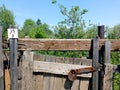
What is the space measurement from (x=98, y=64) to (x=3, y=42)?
1560mm

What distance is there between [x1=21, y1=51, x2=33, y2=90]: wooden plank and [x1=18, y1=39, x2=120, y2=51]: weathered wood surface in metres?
0.13

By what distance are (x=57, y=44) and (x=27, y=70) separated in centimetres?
63

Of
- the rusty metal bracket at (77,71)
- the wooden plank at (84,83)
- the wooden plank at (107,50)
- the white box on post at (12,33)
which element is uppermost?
the white box on post at (12,33)

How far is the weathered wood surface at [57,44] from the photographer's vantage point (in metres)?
4.96

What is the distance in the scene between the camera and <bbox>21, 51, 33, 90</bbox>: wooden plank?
16.2 feet

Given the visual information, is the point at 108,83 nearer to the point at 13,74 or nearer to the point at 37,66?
the point at 37,66

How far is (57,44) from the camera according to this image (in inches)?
198

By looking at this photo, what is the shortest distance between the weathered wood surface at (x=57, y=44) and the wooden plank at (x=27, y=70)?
127 millimetres

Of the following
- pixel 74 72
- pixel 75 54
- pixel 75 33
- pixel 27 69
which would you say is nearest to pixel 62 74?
pixel 74 72

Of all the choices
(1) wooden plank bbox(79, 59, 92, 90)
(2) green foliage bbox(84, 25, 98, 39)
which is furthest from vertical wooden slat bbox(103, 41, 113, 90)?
(2) green foliage bbox(84, 25, 98, 39)

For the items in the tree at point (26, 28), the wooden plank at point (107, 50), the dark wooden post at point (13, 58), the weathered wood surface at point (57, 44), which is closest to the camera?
the dark wooden post at point (13, 58)

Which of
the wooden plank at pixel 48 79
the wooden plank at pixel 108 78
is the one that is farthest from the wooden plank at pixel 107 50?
the wooden plank at pixel 48 79

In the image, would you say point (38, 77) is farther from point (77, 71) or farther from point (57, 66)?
point (77, 71)

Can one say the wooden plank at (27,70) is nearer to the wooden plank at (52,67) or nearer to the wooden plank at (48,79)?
→ the wooden plank at (52,67)
